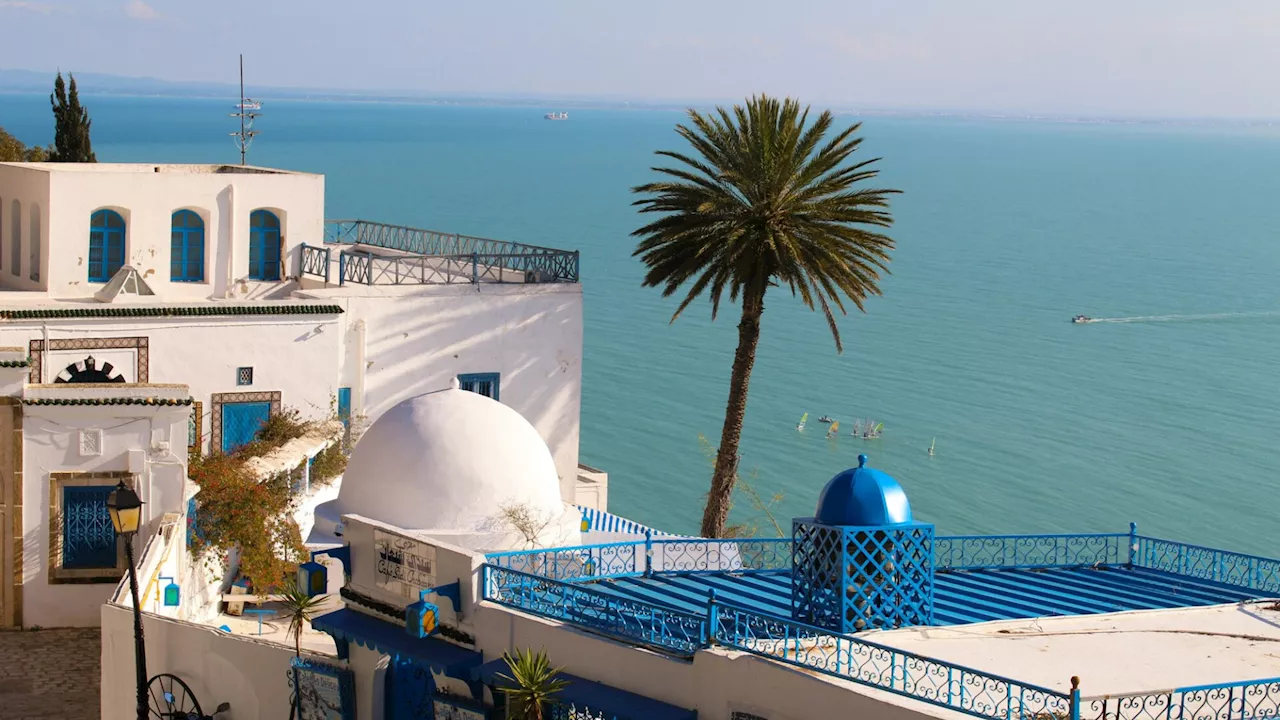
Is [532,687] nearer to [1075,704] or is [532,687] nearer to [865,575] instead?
[865,575]

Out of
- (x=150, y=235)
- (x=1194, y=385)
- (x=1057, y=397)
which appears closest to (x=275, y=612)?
(x=150, y=235)

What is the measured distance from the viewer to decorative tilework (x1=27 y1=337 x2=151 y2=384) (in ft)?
84.2

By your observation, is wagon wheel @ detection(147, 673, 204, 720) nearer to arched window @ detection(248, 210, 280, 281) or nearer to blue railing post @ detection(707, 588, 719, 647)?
blue railing post @ detection(707, 588, 719, 647)

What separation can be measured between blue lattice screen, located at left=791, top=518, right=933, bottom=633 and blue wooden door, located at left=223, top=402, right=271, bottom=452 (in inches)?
590

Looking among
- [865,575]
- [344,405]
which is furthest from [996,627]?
[344,405]

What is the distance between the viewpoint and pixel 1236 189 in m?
197

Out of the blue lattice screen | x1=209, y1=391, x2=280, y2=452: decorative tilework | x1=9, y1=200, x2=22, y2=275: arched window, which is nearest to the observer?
the blue lattice screen

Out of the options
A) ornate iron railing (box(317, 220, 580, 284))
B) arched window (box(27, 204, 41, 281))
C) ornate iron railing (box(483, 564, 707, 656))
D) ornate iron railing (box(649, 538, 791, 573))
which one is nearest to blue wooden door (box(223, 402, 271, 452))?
ornate iron railing (box(317, 220, 580, 284))

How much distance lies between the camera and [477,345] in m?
31.5

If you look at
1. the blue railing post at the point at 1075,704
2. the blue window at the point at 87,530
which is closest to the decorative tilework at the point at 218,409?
the blue window at the point at 87,530

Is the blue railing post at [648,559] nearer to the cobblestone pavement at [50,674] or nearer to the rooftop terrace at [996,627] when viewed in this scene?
the rooftop terrace at [996,627]

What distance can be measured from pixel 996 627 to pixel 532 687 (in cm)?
417

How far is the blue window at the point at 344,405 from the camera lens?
95.8 feet

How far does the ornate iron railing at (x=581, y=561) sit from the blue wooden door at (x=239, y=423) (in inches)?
448
